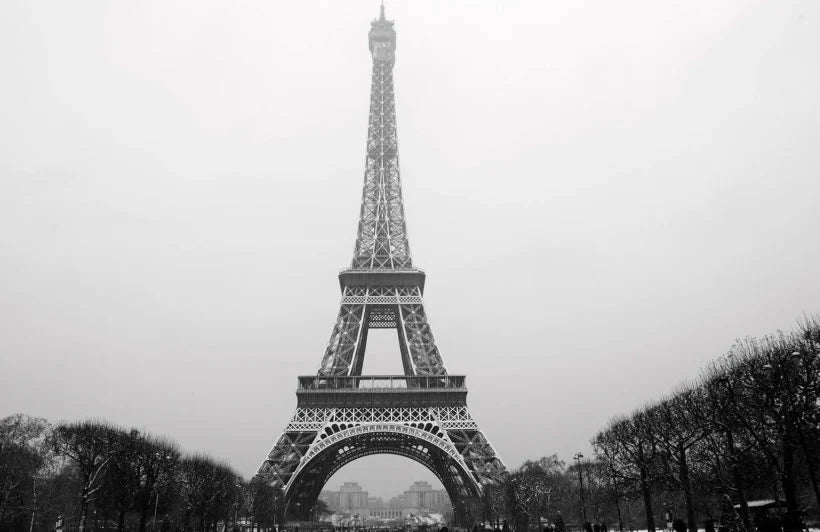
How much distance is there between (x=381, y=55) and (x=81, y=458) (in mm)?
60706

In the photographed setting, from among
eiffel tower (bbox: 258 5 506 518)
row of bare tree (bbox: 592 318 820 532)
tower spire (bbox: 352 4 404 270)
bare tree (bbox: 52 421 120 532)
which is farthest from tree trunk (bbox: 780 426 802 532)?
tower spire (bbox: 352 4 404 270)

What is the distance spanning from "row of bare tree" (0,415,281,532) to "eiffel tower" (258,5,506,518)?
15.3ft

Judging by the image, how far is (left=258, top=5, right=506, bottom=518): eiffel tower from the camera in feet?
178

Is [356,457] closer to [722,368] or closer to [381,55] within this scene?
[722,368]

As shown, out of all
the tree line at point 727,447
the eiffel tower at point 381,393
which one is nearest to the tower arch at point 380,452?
the eiffel tower at point 381,393

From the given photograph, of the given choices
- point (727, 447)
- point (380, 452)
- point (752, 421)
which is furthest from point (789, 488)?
point (380, 452)

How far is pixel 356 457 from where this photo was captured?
6969 cm

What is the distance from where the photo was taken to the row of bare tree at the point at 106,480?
4353cm

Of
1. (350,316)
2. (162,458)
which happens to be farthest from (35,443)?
(350,316)

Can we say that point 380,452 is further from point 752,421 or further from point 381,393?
point 752,421

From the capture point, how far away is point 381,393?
57781mm

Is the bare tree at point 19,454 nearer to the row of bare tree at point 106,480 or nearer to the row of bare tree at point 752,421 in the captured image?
the row of bare tree at point 106,480

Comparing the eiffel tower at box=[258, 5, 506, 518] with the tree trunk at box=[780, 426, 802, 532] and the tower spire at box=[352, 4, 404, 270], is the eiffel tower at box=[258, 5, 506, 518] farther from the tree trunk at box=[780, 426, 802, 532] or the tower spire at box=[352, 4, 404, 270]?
the tree trunk at box=[780, 426, 802, 532]

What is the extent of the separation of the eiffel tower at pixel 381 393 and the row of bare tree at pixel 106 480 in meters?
4.67
